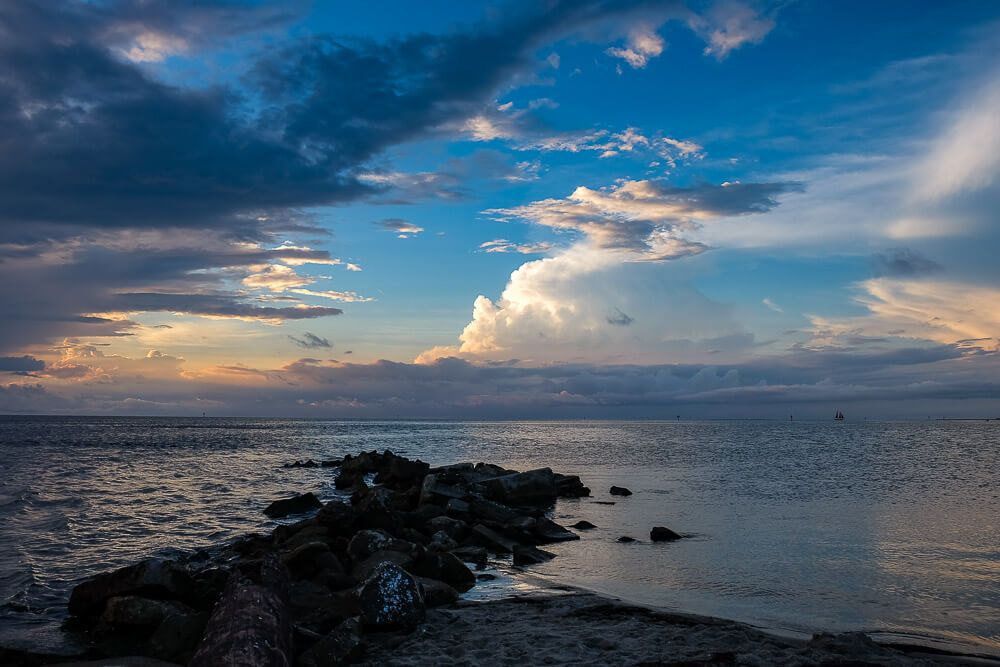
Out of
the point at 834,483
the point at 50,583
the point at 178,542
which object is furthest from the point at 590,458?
the point at 50,583

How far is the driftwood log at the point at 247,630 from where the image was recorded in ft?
26.1

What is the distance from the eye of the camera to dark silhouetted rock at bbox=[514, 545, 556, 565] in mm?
16906

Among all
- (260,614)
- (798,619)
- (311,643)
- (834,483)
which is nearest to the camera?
(260,614)

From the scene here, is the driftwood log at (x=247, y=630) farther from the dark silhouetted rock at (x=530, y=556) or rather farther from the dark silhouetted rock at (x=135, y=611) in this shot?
the dark silhouetted rock at (x=530, y=556)

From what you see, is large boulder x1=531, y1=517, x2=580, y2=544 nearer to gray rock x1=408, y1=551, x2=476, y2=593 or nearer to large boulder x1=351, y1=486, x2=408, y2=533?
large boulder x1=351, y1=486, x2=408, y2=533

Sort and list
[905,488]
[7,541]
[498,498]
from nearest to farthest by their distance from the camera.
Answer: [7,541] < [498,498] < [905,488]

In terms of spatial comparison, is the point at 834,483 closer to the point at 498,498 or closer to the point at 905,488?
the point at 905,488

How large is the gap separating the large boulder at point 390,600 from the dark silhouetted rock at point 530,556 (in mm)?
5878

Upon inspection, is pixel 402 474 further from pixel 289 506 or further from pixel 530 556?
A: pixel 530 556

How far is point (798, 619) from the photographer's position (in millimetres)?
11828

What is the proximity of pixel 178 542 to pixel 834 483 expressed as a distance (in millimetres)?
32209

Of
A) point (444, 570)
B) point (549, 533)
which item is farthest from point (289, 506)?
point (444, 570)

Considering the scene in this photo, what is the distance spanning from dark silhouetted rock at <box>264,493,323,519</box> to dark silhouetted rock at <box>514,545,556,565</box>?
1063 cm

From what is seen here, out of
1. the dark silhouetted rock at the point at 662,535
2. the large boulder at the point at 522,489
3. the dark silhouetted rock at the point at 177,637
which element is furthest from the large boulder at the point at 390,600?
the large boulder at the point at 522,489
